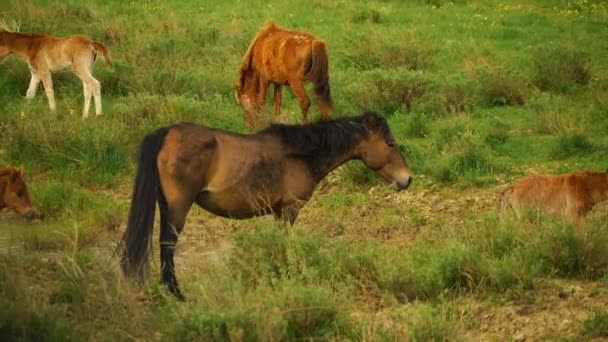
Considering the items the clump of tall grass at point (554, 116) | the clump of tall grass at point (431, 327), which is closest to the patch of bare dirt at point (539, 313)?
the clump of tall grass at point (431, 327)

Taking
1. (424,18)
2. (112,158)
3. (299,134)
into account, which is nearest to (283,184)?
(299,134)

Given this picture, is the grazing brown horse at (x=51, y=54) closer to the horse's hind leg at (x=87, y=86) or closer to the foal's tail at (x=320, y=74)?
the horse's hind leg at (x=87, y=86)

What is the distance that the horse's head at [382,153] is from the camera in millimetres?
11523

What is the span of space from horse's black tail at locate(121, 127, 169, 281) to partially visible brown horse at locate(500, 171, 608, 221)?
132 inches

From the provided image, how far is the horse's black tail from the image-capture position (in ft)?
32.6

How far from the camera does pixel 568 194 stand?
11.5 m

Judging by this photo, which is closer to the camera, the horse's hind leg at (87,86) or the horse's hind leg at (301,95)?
the horse's hind leg at (301,95)

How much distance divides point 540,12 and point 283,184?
13.9 m

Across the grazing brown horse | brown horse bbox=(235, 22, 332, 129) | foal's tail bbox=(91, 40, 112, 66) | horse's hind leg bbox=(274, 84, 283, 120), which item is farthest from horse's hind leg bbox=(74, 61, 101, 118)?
horse's hind leg bbox=(274, 84, 283, 120)

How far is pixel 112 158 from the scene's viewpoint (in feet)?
49.6

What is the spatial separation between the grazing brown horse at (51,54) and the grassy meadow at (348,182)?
0.43m

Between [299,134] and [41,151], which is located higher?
[299,134]

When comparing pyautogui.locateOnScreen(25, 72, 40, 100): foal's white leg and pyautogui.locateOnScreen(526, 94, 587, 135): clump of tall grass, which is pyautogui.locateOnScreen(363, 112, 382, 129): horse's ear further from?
pyautogui.locateOnScreen(25, 72, 40, 100): foal's white leg

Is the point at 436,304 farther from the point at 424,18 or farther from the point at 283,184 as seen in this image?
the point at 424,18
